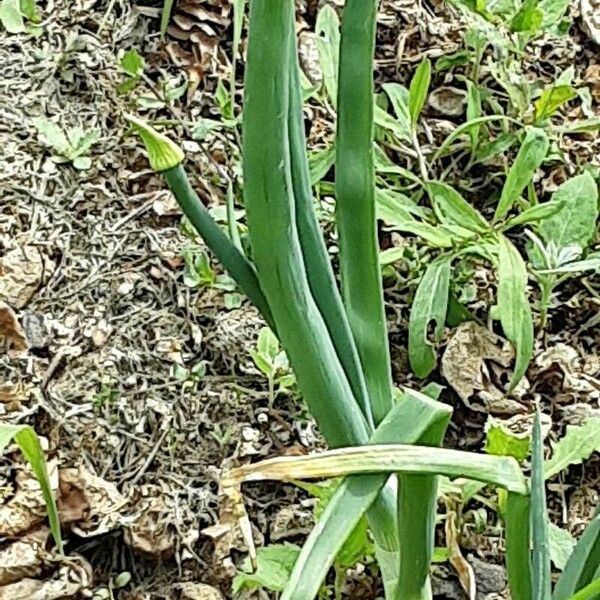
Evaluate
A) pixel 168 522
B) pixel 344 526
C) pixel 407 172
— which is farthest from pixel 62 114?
pixel 344 526

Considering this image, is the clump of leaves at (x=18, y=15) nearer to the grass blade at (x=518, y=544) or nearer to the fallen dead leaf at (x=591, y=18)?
the fallen dead leaf at (x=591, y=18)

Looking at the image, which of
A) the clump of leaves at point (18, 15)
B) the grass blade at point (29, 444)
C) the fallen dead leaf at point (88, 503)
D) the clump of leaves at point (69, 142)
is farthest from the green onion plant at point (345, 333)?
the clump of leaves at point (18, 15)

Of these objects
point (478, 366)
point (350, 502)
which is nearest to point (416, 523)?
point (350, 502)

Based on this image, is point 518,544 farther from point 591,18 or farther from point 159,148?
point 591,18

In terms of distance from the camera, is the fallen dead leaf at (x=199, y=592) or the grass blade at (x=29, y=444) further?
the fallen dead leaf at (x=199, y=592)

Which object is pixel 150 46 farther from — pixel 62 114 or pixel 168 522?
pixel 168 522

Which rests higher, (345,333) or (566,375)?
(345,333)
